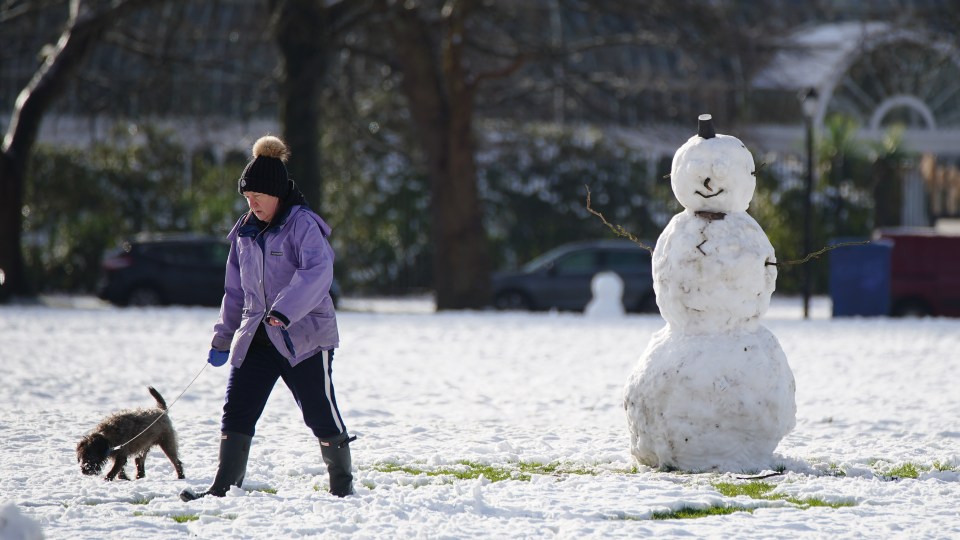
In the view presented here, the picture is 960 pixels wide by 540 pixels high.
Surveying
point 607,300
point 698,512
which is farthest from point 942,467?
point 607,300

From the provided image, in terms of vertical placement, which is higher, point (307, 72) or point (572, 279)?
point (307, 72)

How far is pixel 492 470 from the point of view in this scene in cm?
700

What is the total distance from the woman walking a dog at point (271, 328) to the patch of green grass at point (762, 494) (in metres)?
1.69

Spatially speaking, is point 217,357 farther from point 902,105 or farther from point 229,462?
point 902,105

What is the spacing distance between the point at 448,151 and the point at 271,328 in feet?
46.6

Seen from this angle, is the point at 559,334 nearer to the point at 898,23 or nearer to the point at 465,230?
the point at 465,230

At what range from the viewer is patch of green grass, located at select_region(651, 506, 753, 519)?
5.83 m

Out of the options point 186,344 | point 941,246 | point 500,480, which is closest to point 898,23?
point 941,246

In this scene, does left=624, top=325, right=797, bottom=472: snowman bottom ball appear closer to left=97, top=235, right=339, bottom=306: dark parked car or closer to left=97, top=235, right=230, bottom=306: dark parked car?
left=97, top=235, right=339, bottom=306: dark parked car

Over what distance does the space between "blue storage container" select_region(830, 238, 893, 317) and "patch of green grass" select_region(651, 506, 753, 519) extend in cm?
1340

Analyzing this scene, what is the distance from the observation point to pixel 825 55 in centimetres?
3319

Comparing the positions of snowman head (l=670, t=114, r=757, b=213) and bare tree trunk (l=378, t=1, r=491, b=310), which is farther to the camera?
bare tree trunk (l=378, t=1, r=491, b=310)

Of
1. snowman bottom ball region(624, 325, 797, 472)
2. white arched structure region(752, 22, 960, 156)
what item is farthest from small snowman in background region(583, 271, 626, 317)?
white arched structure region(752, 22, 960, 156)

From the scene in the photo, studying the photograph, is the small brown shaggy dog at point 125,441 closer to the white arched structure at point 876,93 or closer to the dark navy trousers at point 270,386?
the dark navy trousers at point 270,386
